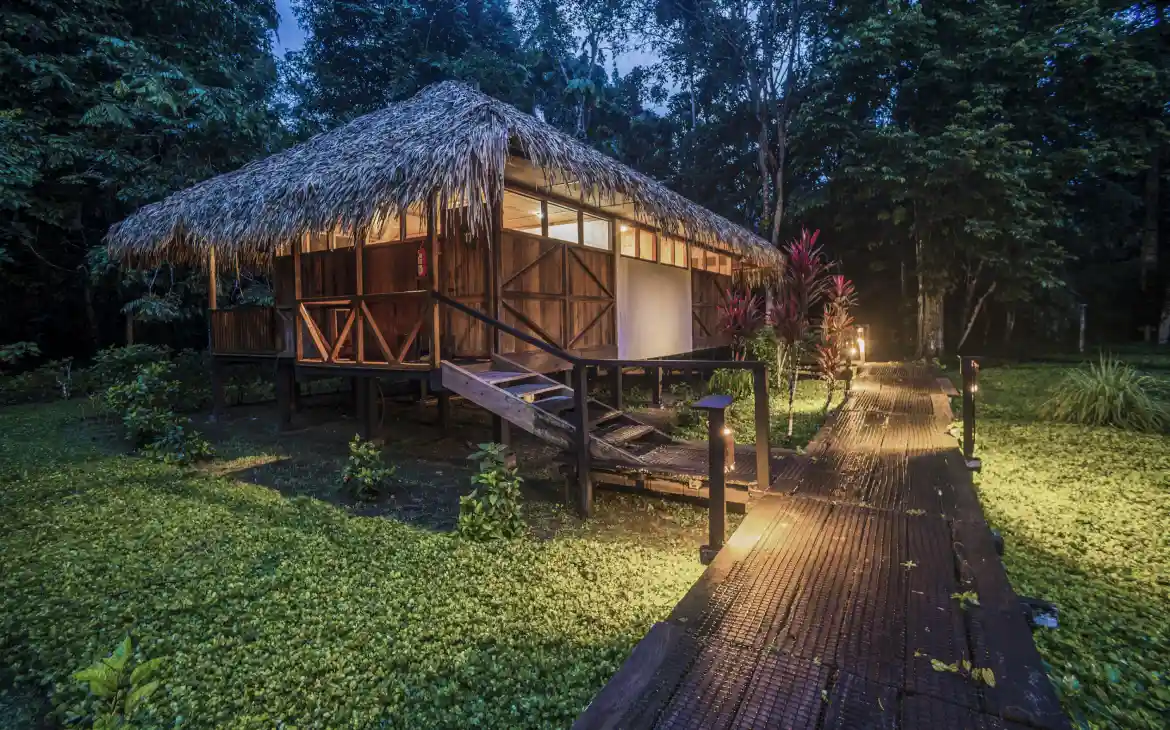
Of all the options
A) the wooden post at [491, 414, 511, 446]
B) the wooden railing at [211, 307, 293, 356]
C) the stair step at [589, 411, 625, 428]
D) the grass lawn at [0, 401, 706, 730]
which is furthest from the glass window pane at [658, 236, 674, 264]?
the wooden railing at [211, 307, 293, 356]

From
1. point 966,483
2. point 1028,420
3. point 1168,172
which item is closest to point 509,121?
point 966,483

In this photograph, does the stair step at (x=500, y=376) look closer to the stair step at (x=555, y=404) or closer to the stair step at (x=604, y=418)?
the stair step at (x=555, y=404)

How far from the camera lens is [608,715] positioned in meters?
1.84

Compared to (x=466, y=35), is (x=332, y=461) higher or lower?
lower

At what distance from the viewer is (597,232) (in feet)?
29.1

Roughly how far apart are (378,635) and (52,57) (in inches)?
573

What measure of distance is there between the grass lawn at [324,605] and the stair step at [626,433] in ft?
1.96

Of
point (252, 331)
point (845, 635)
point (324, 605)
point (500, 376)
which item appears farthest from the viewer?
point (252, 331)

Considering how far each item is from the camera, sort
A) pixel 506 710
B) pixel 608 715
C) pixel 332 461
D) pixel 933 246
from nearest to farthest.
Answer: pixel 608 715, pixel 506 710, pixel 332 461, pixel 933 246

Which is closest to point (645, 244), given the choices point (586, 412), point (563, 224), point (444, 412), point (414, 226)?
point (563, 224)

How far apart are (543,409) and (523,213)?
3.51 meters

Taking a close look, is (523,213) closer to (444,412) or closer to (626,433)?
(444,412)

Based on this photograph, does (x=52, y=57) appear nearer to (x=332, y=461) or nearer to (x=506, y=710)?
(x=332, y=461)

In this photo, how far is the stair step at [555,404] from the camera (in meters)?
5.70
